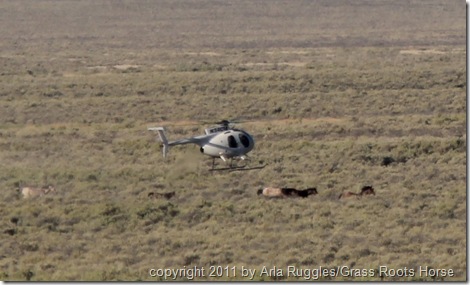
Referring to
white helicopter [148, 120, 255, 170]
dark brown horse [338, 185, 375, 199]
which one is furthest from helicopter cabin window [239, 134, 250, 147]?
dark brown horse [338, 185, 375, 199]

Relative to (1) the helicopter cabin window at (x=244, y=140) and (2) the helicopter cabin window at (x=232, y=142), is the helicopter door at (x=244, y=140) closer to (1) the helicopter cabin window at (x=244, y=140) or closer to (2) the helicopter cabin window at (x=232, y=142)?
(1) the helicopter cabin window at (x=244, y=140)

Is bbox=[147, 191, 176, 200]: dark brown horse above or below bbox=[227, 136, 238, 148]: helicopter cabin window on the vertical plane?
below

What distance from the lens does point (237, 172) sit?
31.0 m

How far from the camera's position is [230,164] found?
30078mm

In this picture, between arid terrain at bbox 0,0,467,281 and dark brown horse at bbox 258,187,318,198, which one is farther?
dark brown horse at bbox 258,187,318,198

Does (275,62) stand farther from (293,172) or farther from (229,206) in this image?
(229,206)

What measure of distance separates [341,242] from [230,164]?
27.6 ft

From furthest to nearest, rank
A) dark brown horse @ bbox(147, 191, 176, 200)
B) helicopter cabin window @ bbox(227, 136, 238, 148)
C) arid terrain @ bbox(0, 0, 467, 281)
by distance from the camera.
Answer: helicopter cabin window @ bbox(227, 136, 238, 148)
dark brown horse @ bbox(147, 191, 176, 200)
arid terrain @ bbox(0, 0, 467, 281)

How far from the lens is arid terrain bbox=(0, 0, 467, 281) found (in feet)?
69.2

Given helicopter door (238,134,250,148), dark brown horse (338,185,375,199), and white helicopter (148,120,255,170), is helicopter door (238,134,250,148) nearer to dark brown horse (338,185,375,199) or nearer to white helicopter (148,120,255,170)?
white helicopter (148,120,255,170)

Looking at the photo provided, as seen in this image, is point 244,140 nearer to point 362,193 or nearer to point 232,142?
point 232,142

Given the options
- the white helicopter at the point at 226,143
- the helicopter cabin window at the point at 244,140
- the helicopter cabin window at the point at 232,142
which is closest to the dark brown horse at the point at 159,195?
the white helicopter at the point at 226,143

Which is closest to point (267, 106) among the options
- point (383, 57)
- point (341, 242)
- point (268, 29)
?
point (341, 242)

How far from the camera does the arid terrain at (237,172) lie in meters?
21.1
